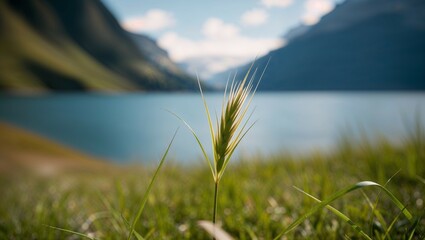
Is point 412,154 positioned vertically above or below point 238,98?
below

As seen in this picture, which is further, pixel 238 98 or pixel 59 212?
pixel 59 212

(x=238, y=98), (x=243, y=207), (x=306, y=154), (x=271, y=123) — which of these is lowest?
(x=271, y=123)

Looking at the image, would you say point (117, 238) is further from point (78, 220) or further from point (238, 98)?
point (238, 98)

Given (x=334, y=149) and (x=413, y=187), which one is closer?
(x=413, y=187)

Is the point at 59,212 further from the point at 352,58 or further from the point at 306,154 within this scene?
the point at 352,58

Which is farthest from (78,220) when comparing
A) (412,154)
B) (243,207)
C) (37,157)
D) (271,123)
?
(271,123)

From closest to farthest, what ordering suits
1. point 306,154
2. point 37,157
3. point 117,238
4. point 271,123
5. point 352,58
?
point 117,238
point 306,154
point 37,157
point 271,123
point 352,58

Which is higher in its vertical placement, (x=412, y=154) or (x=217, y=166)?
(x=217, y=166)

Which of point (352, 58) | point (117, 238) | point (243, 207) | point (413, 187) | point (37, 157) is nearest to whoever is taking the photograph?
point (117, 238)

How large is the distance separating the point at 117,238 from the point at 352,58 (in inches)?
8469

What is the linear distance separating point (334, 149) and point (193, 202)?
4.23 meters

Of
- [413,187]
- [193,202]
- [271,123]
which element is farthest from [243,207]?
[271,123]

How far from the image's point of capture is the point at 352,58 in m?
199

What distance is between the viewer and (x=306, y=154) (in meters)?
7.57
